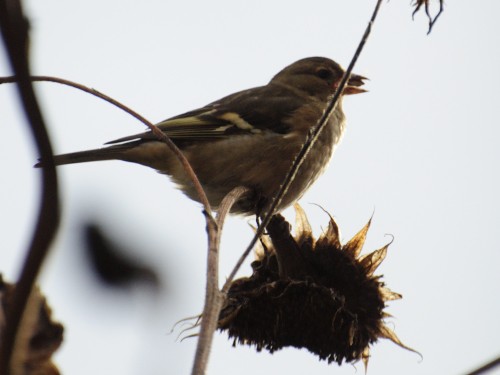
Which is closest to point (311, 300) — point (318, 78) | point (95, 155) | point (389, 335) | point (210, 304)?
point (389, 335)

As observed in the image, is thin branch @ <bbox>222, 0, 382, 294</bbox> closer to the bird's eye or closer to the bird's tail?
the bird's tail

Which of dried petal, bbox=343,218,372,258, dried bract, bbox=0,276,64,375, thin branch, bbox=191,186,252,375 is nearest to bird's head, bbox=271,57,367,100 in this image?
dried petal, bbox=343,218,372,258

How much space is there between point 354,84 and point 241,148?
1.43 m

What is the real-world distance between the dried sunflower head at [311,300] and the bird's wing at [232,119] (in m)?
1.49

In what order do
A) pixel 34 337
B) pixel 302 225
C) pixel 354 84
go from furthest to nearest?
pixel 354 84, pixel 302 225, pixel 34 337

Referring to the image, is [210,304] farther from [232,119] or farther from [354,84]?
[354,84]

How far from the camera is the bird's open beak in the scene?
605cm

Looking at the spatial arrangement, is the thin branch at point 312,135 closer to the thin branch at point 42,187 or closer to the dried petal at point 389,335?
the thin branch at point 42,187

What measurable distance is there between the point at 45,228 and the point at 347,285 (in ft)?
10.4

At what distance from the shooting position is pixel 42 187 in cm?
82

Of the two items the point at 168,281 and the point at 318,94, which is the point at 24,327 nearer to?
the point at 168,281

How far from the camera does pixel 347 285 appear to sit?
152 inches

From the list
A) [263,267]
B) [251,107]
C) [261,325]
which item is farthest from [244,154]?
[261,325]

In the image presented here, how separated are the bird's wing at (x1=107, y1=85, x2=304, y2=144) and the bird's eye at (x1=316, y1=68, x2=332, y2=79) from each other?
594mm
